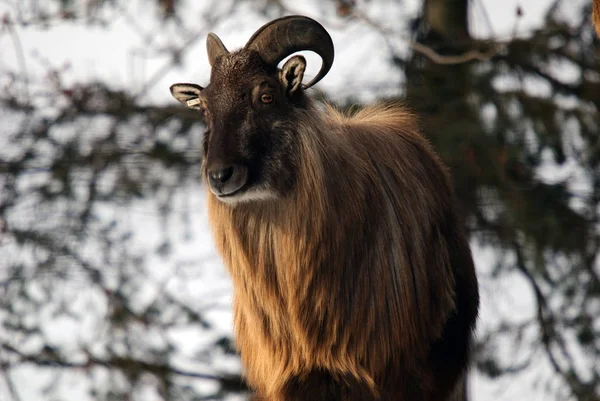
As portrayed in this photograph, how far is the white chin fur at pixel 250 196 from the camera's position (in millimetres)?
5961

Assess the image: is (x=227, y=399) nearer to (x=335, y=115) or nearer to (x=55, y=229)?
(x=55, y=229)

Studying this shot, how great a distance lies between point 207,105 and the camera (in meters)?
6.24

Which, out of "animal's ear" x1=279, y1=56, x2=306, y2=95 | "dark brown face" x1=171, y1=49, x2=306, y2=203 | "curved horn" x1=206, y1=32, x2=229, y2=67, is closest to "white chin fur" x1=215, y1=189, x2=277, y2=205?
"dark brown face" x1=171, y1=49, x2=306, y2=203

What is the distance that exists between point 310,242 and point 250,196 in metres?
0.45

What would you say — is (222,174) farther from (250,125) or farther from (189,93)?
(189,93)

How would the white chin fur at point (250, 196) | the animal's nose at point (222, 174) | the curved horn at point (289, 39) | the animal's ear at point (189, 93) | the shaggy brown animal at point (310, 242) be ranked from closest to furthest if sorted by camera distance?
the animal's nose at point (222, 174) → the white chin fur at point (250, 196) → the shaggy brown animal at point (310, 242) → the curved horn at point (289, 39) → the animal's ear at point (189, 93)

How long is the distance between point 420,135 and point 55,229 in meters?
6.34

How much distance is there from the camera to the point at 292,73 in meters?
6.28

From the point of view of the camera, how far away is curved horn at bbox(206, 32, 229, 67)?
20.9ft

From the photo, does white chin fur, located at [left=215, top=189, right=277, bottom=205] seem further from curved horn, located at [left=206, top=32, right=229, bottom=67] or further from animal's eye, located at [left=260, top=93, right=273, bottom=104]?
curved horn, located at [left=206, top=32, right=229, bottom=67]

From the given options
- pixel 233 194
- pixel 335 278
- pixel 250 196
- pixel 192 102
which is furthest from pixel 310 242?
pixel 192 102

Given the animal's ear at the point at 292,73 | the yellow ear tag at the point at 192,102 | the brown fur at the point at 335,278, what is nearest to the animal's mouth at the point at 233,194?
the brown fur at the point at 335,278

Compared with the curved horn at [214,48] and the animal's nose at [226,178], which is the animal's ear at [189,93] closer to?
the curved horn at [214,48]

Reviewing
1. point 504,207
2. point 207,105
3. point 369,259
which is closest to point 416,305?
point 369,259
